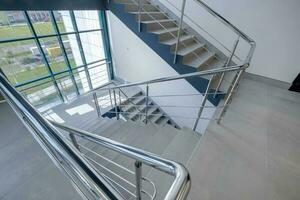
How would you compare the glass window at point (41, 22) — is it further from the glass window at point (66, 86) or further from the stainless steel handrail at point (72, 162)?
the stainless steel handrail at point (72, 162)

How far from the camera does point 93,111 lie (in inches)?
182

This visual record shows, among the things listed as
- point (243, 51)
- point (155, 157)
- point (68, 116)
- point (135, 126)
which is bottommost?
point (68, 116)

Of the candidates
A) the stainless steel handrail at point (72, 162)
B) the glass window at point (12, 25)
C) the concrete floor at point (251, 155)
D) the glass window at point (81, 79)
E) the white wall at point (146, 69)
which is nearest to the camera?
the stainless steel handrail at point (72, 162)

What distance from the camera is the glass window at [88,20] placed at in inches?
174

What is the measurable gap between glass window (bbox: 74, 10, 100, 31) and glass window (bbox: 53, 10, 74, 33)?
0.94 feet

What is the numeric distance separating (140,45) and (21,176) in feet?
11.8

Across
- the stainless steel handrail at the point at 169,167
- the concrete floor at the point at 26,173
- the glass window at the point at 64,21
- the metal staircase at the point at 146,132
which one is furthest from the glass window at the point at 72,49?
the stainless steel handrail at the point at 169,167

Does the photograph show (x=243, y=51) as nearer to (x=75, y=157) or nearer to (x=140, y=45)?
(x=140, y=45)

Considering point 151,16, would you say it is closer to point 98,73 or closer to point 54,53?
point 54,53

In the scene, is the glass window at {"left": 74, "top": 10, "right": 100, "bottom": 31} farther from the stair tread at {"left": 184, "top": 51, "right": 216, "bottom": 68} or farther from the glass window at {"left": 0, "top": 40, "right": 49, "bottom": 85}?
the stair tread at {"left": 184, "top": 51, "right": 216, "bottom": 68}

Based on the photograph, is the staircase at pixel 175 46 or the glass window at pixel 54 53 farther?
the glass window at pixel 54 53

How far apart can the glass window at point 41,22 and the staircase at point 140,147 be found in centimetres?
238

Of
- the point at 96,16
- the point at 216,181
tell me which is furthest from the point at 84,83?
the point at 216,181

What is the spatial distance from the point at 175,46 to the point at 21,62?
11.9 ft
